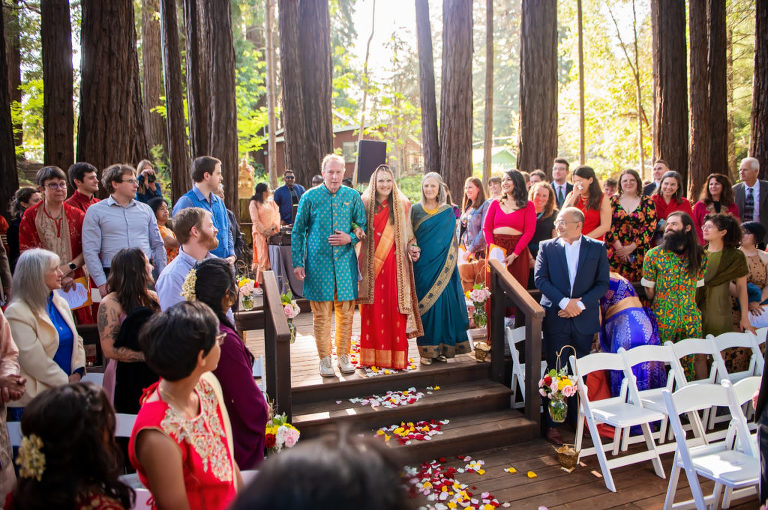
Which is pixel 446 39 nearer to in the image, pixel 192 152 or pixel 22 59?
pixel 192 152

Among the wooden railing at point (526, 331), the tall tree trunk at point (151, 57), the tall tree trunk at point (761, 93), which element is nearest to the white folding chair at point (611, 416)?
the wooden railing at point (526, 331)

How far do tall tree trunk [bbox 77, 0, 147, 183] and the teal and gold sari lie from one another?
3876 mm

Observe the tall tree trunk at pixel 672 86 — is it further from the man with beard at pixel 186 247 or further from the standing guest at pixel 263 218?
the man with beard at pixel 186 247

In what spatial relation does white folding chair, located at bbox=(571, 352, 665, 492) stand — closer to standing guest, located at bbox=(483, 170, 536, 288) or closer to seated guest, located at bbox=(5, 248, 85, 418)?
standing guest, located at bbox=(483, 170, 536, 288)

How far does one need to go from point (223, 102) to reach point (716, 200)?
7.67 meters

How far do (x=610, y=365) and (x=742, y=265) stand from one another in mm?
2023

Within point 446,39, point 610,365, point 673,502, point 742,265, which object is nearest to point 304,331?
point 610,365

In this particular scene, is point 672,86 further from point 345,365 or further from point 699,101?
point 345,365

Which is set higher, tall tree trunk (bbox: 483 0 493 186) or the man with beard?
tall tree trunk (bbox: 483 0 493 186)

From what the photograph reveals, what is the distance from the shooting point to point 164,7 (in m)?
10.4

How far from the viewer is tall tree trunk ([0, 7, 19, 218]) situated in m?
6.25

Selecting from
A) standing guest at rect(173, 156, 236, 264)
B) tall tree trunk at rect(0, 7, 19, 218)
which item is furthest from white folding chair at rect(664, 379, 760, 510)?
tall tree trunk at rect(0, 7, 19, 218)

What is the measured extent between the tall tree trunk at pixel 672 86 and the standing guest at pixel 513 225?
5.32 meters

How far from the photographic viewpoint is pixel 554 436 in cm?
466
